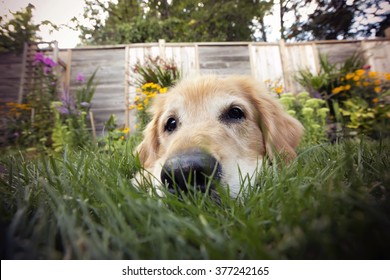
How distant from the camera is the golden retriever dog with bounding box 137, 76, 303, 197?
1.51 metres

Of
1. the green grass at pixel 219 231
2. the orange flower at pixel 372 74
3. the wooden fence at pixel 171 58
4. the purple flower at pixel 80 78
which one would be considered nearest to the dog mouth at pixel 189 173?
the green grass at pixel 219 231

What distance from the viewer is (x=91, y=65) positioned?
752cm

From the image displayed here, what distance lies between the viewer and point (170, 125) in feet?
7.55

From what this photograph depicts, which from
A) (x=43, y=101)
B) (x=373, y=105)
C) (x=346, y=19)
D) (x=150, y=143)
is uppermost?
(x=43, y=101)

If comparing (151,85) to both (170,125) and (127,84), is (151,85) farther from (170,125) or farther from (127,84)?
(170,125)

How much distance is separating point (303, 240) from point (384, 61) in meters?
1.88

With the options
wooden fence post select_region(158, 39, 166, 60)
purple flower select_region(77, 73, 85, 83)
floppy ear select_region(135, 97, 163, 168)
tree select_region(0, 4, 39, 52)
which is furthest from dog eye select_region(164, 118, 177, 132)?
wooden fence post select_region(158, 39, 166, 60)

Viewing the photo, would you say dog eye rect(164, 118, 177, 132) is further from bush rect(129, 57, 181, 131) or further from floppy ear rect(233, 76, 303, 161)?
bush rect(129, 57, 181, 131)

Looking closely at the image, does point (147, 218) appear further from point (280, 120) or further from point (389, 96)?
point (280, 120)

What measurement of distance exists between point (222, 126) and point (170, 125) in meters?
0.58

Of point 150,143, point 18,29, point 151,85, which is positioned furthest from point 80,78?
point 18,29

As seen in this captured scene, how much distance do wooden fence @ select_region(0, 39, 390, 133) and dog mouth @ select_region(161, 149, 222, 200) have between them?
6071 mm
